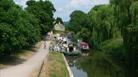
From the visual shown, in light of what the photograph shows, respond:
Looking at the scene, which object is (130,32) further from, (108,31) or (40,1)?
(40,1)

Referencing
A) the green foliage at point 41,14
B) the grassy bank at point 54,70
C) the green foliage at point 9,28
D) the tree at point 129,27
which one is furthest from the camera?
the green foliage at point 41,14

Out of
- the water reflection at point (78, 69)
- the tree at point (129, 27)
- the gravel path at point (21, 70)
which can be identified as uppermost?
the tree at point (129, 27)

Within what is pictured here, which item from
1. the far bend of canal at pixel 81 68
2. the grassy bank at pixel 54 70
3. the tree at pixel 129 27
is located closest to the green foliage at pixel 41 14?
the far bend of canal at pixel 81 68

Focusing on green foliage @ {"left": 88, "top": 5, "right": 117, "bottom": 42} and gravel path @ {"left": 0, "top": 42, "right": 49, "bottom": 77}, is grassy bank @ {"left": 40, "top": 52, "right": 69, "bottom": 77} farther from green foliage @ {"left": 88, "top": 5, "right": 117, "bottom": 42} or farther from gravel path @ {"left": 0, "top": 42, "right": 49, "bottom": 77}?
green foliage @ {"left": 88, "top": 5, "right": 117, "bottom": 42}

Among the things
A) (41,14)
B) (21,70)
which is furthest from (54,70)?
(41,14)

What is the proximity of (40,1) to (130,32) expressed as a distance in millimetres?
61947

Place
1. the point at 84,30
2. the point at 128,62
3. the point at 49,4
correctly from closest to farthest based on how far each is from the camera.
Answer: the point at 128,62 → the point at 84,30 → the point at 49,4

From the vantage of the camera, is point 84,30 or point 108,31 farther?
point 84,30

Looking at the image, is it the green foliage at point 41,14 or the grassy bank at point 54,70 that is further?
the green foliage at point 41,14

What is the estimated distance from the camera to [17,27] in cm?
3806

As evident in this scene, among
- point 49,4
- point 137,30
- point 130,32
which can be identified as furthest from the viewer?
point 49,4

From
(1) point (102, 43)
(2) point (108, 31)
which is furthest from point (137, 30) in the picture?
(1) point (102, 43)

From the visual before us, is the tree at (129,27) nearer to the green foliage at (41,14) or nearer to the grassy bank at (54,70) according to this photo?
the grassy bank at (54,70)

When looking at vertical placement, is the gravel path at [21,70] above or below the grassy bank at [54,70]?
above
